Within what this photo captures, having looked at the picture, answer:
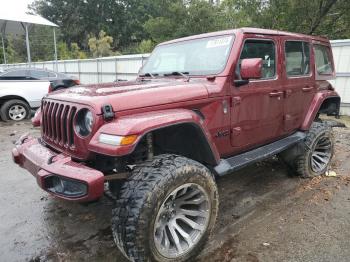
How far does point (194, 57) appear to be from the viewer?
363 cm

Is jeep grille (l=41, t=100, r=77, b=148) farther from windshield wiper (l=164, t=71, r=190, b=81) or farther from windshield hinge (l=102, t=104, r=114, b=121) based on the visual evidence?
windshield wiper (l=164, t=71, r=190, b=81)

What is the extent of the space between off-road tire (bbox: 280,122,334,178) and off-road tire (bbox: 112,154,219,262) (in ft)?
7.79

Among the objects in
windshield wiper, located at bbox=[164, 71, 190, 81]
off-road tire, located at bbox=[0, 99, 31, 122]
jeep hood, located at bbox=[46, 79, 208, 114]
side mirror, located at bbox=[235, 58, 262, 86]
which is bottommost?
off-road tire, located at bbox=[0, 99, 31, 122]

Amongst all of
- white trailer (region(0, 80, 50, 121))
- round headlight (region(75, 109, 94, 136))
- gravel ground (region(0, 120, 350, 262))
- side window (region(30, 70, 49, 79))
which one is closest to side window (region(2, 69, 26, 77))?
side window (region(30, 70, 49, 79))

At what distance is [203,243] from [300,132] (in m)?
2.41

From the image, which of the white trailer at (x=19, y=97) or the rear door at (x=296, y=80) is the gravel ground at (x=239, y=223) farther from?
the white trailer at (x=19, y=97)

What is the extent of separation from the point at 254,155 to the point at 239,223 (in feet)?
2.48

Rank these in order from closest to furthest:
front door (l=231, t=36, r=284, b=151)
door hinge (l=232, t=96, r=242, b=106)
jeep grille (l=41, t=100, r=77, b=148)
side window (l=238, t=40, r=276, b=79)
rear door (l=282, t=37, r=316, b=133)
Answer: jeep grille (l=41, t=100, r=77, b=148)
door hinge (l=232, t=96, r=242, b=106)
front door (l=231, t=36, r=284, b=151)
side window (l=238, t=40, r=276, b=79)
rear door (l=282, t=37, r=316, b=133)

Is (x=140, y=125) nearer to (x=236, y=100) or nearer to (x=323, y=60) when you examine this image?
(x=236, y=100)

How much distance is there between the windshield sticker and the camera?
3.45 metres

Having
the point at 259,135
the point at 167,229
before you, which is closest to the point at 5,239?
the point at 167,229

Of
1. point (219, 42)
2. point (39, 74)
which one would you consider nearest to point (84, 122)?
point (219, 42)

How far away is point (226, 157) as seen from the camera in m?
3.45

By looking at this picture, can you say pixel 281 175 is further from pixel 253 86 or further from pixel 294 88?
pixel 253 86
